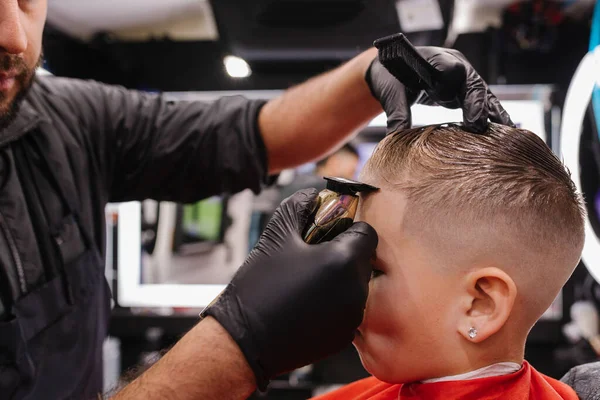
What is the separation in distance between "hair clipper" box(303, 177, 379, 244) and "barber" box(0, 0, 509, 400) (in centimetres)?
3

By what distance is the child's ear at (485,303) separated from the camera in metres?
0.94

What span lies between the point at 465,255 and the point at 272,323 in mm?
Result: 379

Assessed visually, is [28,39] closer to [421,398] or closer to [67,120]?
[67,120]

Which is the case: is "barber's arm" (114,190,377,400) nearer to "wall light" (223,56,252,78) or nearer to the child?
the child

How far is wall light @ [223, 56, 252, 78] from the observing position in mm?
3679

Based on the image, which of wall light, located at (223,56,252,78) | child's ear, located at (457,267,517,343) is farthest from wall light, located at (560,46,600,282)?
child's ear, located at (457,267,517,343)

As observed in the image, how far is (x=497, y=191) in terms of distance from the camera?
95cm

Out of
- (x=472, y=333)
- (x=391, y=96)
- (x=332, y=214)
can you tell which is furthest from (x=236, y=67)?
(x=472, y=333)

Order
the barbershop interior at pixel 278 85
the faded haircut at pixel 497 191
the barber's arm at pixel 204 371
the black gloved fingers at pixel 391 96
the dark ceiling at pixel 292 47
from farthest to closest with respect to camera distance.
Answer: the barbershop interior at pixel 278 85, the dark ceiling at pixel 292 47, the black gloved fingers at pixel 391 96, the faded haircut at pixel 497 191, the barber's arm at pixel 204 371

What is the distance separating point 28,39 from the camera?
4.40ft

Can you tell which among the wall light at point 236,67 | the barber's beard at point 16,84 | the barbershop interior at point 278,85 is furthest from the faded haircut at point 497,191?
the wall light at point 236,67

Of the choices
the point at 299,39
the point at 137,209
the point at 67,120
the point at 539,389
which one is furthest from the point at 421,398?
the point at 137,209

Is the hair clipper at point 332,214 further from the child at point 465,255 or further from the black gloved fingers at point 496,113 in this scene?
the black gloved fingers at point 496,113

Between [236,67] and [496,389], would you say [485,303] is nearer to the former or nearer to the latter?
[496,389]
